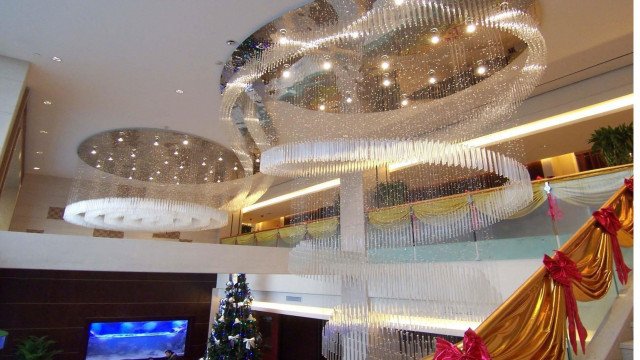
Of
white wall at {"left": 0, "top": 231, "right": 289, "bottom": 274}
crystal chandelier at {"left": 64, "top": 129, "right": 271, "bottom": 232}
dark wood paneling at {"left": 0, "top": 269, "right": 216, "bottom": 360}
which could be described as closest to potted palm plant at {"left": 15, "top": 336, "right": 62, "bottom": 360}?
dark wood paneling at {"left": 0, "top": 269, "right": 216, "bottom": 360}

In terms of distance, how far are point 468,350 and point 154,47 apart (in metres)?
5.69

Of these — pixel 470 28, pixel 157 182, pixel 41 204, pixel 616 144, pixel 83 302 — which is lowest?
pixel 83 302

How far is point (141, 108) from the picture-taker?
761cm

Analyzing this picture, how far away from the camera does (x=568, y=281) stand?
2592 millimetres

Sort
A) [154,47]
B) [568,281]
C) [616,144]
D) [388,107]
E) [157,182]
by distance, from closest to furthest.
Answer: [568,281] → [154,47] → [616,144] → [388,107] → [157,182]

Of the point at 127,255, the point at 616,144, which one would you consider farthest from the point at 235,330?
the point at 616,144

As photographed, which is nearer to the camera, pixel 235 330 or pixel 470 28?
pixel 470 28

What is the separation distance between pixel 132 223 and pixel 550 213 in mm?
8897

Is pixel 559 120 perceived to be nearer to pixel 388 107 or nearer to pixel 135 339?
pixel 388 107

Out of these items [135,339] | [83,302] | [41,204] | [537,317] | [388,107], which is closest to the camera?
[537,317]

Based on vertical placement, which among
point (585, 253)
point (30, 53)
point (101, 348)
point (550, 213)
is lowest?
point (101, 348)

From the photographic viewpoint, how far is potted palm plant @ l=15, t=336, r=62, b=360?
931cm

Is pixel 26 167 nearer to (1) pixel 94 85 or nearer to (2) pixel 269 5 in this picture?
(1) pixel 94 85

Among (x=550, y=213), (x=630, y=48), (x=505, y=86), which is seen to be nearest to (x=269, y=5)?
(x=505, y=86)
